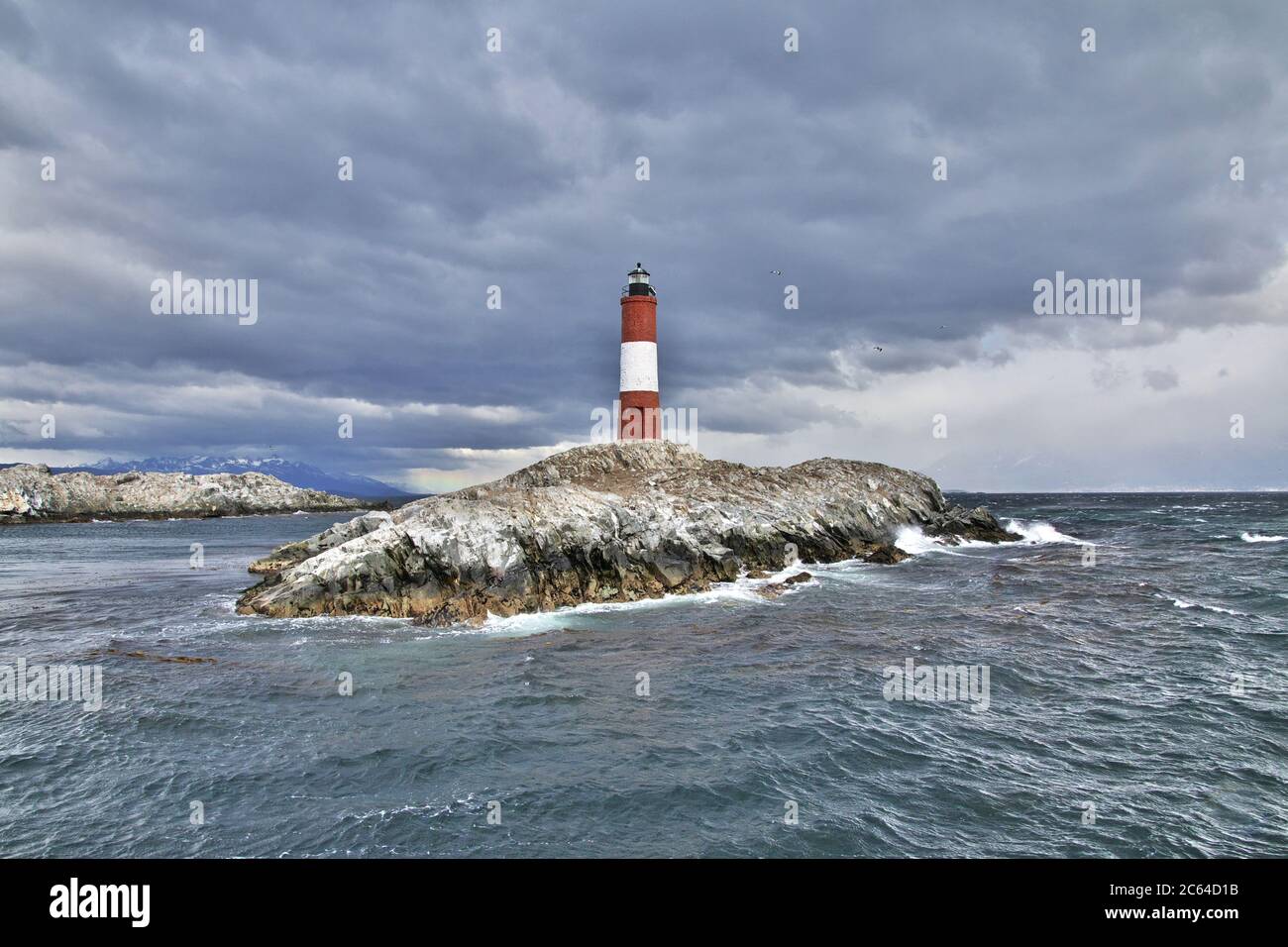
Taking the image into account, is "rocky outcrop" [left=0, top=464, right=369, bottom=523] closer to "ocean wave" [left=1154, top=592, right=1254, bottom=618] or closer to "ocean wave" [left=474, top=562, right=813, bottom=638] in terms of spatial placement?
"ocean wave" [left=474, top=562, right=813, bottom=638]

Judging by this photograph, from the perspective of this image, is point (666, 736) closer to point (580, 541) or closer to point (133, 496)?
point (580, 541)

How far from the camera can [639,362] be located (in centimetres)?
5347

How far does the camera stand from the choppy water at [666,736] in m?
11.0

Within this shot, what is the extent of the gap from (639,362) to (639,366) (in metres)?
0.31

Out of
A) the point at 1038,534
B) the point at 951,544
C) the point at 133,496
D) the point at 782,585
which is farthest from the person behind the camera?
the point at 133,496

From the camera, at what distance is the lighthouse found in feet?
175

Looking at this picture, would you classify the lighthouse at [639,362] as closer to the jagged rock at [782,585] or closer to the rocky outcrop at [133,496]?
the jagged rock at [782,585]

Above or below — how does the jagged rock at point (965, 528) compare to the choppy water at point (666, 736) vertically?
above

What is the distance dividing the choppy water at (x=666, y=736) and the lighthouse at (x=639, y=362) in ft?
88.2

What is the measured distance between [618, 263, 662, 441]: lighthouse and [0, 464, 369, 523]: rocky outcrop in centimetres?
9422

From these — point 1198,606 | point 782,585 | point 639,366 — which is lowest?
point 1198,606

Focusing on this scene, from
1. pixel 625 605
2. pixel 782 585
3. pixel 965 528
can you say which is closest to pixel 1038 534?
pixel 965 528

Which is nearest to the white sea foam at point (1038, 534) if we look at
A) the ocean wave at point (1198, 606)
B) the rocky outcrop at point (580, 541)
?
the rocky outcrop at point (580, 541)

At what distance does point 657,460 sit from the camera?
5281cm
